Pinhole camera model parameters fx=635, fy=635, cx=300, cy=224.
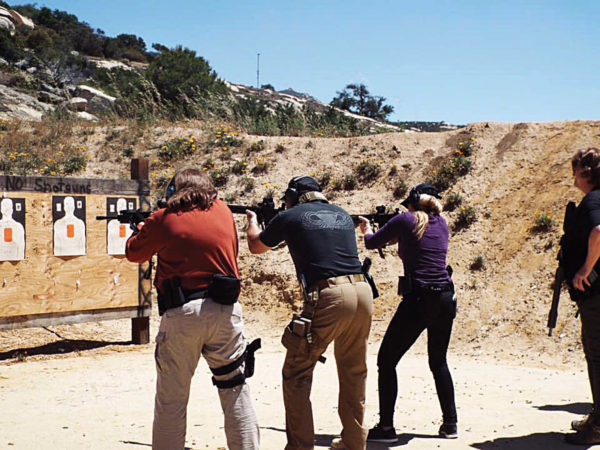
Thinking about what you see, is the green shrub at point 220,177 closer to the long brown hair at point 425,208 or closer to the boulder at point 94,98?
the long brown hair at point 425,208

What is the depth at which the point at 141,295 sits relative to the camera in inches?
373

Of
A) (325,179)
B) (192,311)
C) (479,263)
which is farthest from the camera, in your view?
(325,179)

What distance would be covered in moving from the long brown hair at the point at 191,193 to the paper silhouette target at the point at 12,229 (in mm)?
5382

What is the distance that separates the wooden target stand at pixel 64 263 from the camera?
8.33m

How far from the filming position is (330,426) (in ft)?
17.4

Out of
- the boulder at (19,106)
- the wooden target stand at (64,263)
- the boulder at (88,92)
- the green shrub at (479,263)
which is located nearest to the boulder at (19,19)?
the boulder at (88,92)

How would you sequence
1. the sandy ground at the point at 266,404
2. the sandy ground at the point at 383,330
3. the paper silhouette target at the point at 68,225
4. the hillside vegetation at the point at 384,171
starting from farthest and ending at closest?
the hillside vegetation at the point at 384,171, the paper silhouette target at the point at 68,225, the sandy ground at the point at 383,330, the sandy ground at the point at 266,404

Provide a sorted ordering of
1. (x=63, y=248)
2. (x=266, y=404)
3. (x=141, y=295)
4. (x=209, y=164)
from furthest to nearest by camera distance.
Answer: (x=209, y=164)
(x=141, y=295)
(x=63, y=248)
(x=266, y=404)

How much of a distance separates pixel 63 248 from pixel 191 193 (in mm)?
5660

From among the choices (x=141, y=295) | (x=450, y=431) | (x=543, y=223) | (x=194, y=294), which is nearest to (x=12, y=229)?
(x=141, y=295)

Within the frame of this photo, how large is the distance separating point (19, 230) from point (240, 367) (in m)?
5.77

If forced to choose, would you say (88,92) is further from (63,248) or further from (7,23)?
(63,248)

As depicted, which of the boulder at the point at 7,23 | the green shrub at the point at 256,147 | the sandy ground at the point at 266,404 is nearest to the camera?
the sandy ground at the point at 266,404

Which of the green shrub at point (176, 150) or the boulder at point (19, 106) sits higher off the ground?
the boulder at point (19, 106)
